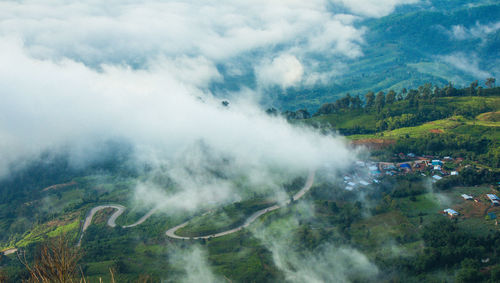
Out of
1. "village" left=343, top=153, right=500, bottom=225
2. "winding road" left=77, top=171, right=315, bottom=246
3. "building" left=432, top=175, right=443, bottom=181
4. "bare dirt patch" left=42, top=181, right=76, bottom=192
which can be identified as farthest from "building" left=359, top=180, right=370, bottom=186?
"bare dirt patch" left=42, top=181, right=76, bottom=192

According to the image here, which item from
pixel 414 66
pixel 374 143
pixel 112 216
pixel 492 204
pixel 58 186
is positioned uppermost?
pixel 414 66

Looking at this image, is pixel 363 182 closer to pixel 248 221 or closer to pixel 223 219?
pixel 248 221

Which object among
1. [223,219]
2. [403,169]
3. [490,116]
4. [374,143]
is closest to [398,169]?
[403,169]

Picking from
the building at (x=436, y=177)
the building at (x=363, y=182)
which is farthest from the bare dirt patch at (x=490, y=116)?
the building at (x=363, y=182)

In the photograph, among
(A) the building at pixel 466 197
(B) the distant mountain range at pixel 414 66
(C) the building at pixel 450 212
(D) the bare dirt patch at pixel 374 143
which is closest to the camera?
(C) the building at pixel 450 212

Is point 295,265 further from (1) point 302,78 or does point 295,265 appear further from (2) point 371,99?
(1) point 302,78

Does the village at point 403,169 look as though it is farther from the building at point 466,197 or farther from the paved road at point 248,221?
the paved road at point 248,221

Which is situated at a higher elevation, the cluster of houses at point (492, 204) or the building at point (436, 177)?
the building at point (436, 177)

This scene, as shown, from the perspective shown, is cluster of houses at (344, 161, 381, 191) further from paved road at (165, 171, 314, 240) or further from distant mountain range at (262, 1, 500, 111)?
distant mountain range at (262, 1, 500, 111)

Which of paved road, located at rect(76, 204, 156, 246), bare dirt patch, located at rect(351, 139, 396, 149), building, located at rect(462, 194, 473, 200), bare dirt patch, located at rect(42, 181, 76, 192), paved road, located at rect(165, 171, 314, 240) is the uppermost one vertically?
bare dirt patch, located at rect(351, 139, 396, 149)

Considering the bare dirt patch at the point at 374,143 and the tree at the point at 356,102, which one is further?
the tree at the point at 356,102

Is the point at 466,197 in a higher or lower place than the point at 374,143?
lower
